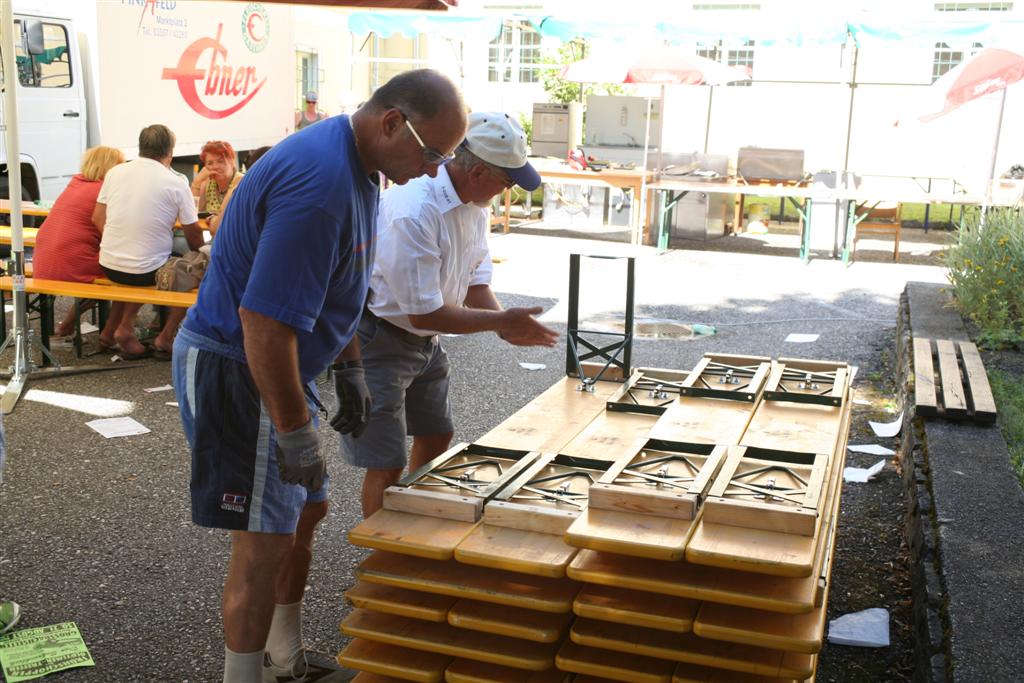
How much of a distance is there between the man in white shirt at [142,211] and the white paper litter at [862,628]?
544cm

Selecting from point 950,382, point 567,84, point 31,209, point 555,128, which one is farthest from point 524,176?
point 567,84

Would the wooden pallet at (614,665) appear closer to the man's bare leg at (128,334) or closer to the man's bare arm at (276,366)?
the man's bare arm at (276,366)

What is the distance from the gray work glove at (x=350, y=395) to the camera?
3354mm

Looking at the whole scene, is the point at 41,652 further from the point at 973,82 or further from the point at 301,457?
the point at 973,82

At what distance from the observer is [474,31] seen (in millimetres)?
16062

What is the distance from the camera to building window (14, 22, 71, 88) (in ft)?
39.0

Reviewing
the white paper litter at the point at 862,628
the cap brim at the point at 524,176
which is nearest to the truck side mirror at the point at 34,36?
the cap brim at the point at 524,176

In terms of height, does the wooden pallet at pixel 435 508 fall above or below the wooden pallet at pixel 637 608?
above

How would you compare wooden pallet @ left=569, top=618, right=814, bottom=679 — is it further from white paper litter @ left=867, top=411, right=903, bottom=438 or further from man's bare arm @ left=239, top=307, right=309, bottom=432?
white paper litter @ left=867, top=411, right=903, bottom=438

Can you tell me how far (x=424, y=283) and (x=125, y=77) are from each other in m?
11.0

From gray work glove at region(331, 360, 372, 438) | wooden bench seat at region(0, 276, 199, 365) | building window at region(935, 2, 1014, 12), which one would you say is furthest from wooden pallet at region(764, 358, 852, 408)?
building window at region(935, 2, 1014, 12)

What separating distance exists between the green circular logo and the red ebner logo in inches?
16.1

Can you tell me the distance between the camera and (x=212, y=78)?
50.0ft

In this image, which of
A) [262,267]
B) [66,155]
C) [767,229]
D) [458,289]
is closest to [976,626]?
[458,289]
